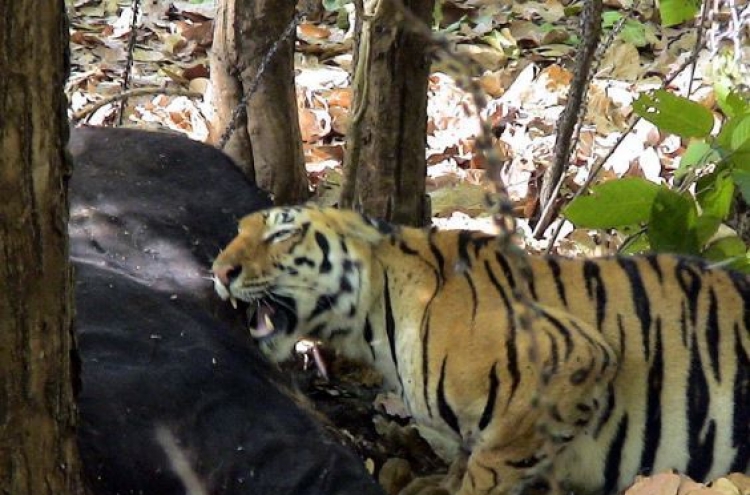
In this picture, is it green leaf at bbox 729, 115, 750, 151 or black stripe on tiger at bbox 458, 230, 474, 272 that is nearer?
black stripe on tiger at bbox 458, 230, 474, 272

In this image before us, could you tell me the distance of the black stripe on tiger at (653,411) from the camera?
328 centimetres

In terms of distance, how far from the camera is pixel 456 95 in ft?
20.0

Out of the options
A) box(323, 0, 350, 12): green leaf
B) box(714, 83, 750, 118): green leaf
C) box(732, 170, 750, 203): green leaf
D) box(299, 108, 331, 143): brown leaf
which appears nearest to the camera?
box(732, 170, 750, 203): green leaf

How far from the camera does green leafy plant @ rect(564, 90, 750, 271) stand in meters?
3.68

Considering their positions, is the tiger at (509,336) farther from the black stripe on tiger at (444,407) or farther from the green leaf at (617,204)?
the green leaf at (617,204)

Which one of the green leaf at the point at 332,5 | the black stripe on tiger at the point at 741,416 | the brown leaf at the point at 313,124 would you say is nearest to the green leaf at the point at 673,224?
the black stripe on tiger at the point at 741,416

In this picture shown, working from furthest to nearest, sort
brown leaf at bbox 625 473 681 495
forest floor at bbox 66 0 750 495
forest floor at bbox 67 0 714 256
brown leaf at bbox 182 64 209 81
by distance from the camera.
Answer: brown leaf at bbox 182 64 209 81 → forest floor at bbox 67 0 714 256 → forest floor at bbox 66 0 750 495 → brown leaf at bbox 625 473 681 495

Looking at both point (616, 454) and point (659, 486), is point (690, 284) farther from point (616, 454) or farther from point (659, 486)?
point (659, 486)

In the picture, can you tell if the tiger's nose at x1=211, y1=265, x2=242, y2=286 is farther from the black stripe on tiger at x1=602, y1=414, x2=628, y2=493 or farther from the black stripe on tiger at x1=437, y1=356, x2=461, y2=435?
the black stripe on tiger at x1=602, y1=414, x2=628, y2=493

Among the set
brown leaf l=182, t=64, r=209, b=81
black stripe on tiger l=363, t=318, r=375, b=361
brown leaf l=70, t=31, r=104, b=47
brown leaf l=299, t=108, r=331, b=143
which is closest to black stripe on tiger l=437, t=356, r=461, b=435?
black stripe on tiger l=363, t=318, r=375, b=361

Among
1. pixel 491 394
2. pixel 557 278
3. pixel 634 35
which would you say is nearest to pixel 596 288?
pixel 557 278

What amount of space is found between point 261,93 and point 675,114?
4.46 ft

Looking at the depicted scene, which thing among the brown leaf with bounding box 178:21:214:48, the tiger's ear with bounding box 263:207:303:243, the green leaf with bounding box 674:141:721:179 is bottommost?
the tiger's ear with bounding box 263:207:303:243

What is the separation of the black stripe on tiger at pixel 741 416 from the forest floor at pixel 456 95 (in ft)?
2.75
